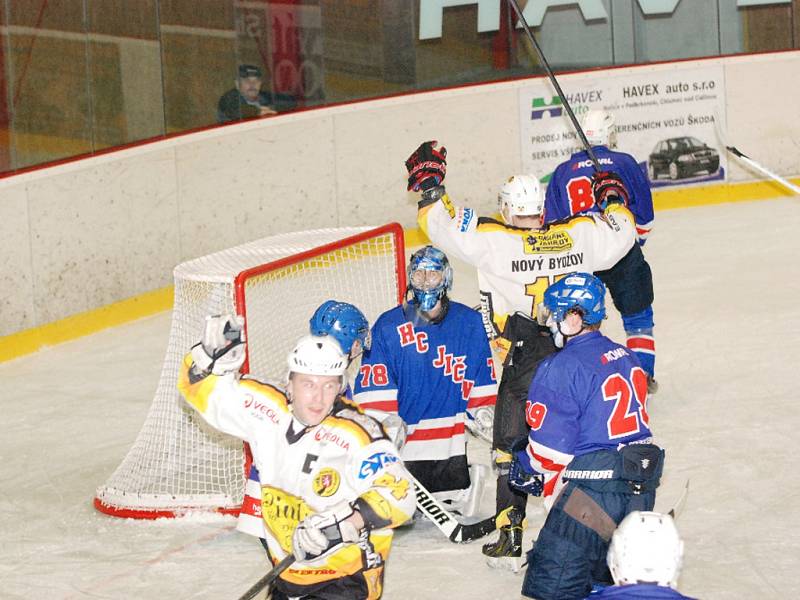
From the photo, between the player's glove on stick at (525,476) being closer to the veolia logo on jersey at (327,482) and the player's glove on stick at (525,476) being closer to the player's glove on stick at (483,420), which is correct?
the player's glove on stick at (483,420)

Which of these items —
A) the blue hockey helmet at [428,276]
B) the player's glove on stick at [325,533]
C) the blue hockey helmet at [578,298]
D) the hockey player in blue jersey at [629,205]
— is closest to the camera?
the player's glove on stick at [325,533]

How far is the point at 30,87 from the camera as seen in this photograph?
8.44 meters

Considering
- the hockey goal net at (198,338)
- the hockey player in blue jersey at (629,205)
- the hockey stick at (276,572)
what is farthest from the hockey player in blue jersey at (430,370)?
the hockey stick at (276,572)

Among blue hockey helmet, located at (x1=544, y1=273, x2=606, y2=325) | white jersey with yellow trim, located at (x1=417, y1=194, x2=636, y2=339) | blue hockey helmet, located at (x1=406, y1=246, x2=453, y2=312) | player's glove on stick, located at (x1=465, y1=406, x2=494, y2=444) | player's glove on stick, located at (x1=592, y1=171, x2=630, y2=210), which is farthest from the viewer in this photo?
player's glove on stick, located at (x1=592, y1=171, x2=630, y2=210)

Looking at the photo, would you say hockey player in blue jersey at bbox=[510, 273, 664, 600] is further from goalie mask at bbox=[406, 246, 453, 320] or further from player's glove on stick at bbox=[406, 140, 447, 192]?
player's glove on stick at bbox=[406, 140, 447, 192]

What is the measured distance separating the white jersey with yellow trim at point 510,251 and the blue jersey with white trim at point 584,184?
118 centimetres

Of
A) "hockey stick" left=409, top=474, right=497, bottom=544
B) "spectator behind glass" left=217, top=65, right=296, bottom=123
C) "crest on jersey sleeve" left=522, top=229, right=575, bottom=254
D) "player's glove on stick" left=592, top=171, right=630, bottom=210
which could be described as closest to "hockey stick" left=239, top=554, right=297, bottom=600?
"hockey stick" left=409, top=474, right=497, bottom=544

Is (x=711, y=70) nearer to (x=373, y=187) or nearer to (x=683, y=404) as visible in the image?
(x=373, y=187)

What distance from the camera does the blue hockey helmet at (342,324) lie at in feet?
14.6

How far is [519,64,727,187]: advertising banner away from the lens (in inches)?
445

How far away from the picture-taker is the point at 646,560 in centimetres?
288

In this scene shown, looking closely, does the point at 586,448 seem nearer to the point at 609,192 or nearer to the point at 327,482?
the point at 327,482

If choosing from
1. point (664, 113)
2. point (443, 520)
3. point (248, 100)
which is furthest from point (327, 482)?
point (664, 113)

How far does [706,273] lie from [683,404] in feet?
8.77
